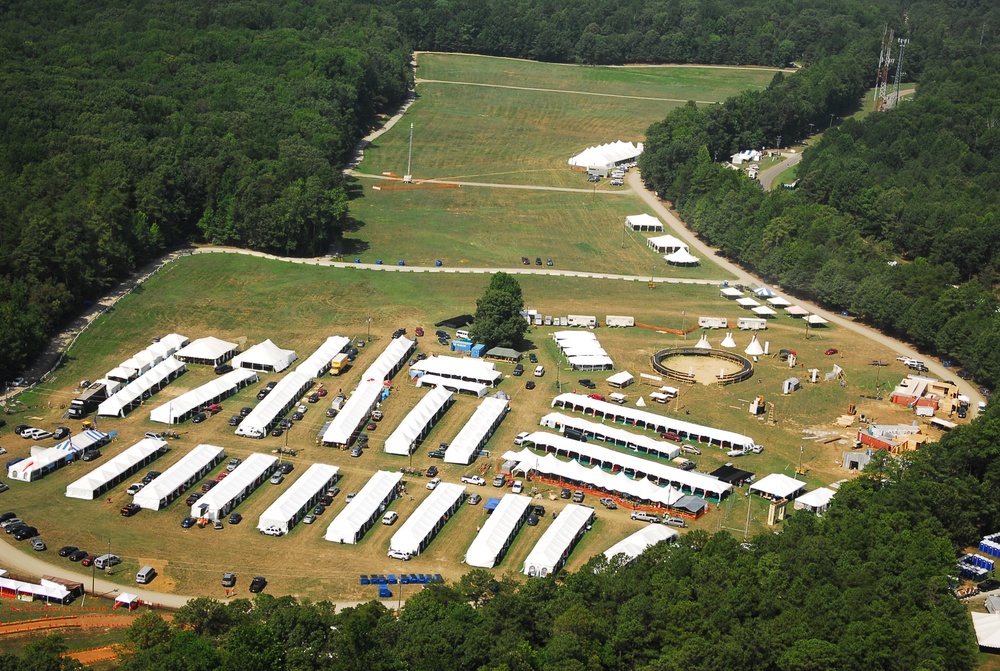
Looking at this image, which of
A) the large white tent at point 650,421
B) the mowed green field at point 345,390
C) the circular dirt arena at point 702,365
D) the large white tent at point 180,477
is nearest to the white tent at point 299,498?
the mowed green field at point 345,390

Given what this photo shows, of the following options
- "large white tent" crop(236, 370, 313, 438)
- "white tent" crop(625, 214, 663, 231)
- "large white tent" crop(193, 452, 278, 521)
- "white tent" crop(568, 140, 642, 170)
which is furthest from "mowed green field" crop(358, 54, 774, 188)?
"large white tent" crop(193, 452, 278, 521)

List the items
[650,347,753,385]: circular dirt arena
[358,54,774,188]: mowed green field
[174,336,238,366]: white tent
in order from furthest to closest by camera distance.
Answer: [358,54,774,188]: mowed green field, [650,347,753,385]: circular dirt arena, [174,336,238,366]: white tent

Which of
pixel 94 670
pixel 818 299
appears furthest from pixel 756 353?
pixel 94 670

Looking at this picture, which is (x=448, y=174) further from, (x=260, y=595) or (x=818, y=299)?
(x=260, y=595)

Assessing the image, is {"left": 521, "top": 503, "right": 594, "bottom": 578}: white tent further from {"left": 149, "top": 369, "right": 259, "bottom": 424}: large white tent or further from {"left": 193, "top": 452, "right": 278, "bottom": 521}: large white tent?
{"left": 149, "top": 369, "right": 259, "bottom": 424}: large white tent

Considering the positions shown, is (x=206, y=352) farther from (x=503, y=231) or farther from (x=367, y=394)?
(x=503, y=231)

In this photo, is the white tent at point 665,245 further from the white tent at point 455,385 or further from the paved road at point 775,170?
the white tent at point 455,385

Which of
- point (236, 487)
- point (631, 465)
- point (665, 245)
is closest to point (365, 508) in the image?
point (236, 487)
